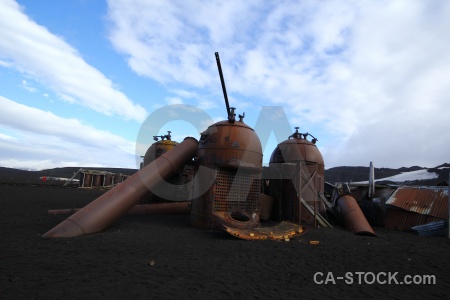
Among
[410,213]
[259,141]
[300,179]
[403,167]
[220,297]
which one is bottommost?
[220,297]

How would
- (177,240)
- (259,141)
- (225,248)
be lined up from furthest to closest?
(259,141), (177,240), (225,248)

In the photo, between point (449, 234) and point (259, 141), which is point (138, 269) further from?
point (449, 234)

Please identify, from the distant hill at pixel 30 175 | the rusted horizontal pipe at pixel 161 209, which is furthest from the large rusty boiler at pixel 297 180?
the distant hill at pixel 30 175

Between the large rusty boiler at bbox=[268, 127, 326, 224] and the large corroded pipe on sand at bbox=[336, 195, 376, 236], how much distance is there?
3.36ft

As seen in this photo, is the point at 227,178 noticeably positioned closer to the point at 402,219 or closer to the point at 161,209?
the point at 161,209

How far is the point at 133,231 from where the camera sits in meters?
8.94

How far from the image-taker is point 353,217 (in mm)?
11562

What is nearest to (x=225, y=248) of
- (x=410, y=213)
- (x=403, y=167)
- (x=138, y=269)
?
(x=138, y=269)

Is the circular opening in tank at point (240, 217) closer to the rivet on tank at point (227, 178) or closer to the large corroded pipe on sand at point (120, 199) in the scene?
the rivet on tank at point (227, 178)

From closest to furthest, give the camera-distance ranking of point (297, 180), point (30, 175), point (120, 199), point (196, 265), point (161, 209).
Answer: point (196, 265) < point (120, 199) < point (297, 180) < point (161, 209) < point (30, 175)

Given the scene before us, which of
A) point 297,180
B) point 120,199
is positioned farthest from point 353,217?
point 120,199

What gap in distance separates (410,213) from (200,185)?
29.0 ft

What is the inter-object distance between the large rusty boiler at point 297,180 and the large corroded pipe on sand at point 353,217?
1024 mm

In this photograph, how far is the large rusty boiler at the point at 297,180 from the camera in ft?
40.1
